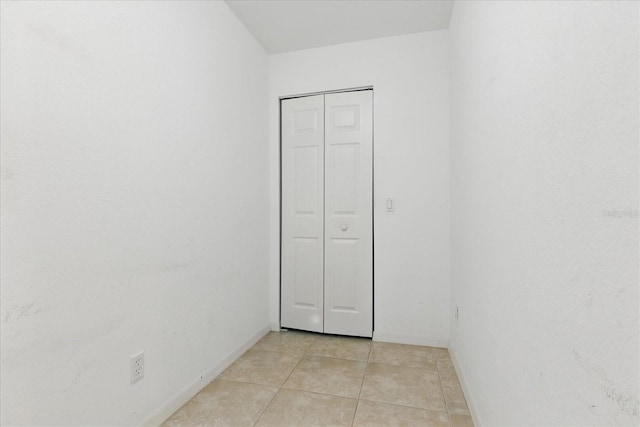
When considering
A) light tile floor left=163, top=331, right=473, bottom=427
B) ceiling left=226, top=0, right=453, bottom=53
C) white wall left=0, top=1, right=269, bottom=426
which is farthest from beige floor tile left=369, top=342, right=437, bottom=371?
ceiling left=226, top=0, right=453, bottom=53

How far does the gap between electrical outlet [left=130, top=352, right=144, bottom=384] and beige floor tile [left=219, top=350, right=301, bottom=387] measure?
0.69m

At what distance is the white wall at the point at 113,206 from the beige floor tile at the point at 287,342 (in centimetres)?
36

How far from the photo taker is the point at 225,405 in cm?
177

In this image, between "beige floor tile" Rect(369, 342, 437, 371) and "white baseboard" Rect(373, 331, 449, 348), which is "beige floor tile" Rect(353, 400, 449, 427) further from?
"white baseboard" Rect(373, 331, 449, 348)

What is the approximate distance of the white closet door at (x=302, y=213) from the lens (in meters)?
2.85

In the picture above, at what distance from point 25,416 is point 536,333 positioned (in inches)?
64.6

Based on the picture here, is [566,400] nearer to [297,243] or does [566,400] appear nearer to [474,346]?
[474,346]

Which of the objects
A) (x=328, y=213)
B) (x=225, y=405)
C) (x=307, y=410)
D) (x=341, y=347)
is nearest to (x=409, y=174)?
(x=328, y=213)

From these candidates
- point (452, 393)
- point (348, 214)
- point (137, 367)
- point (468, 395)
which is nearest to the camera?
point (137, 367)

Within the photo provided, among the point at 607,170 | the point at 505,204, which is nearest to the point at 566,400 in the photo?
the point at 607,170

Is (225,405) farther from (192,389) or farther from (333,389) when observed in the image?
(333,389)

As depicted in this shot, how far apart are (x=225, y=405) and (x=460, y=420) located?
1.26 meters

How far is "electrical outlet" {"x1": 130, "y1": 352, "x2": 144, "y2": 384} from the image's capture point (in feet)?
4.80

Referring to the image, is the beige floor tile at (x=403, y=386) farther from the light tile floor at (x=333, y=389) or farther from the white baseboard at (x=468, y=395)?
the white baseboard at (x=468, y=395)
